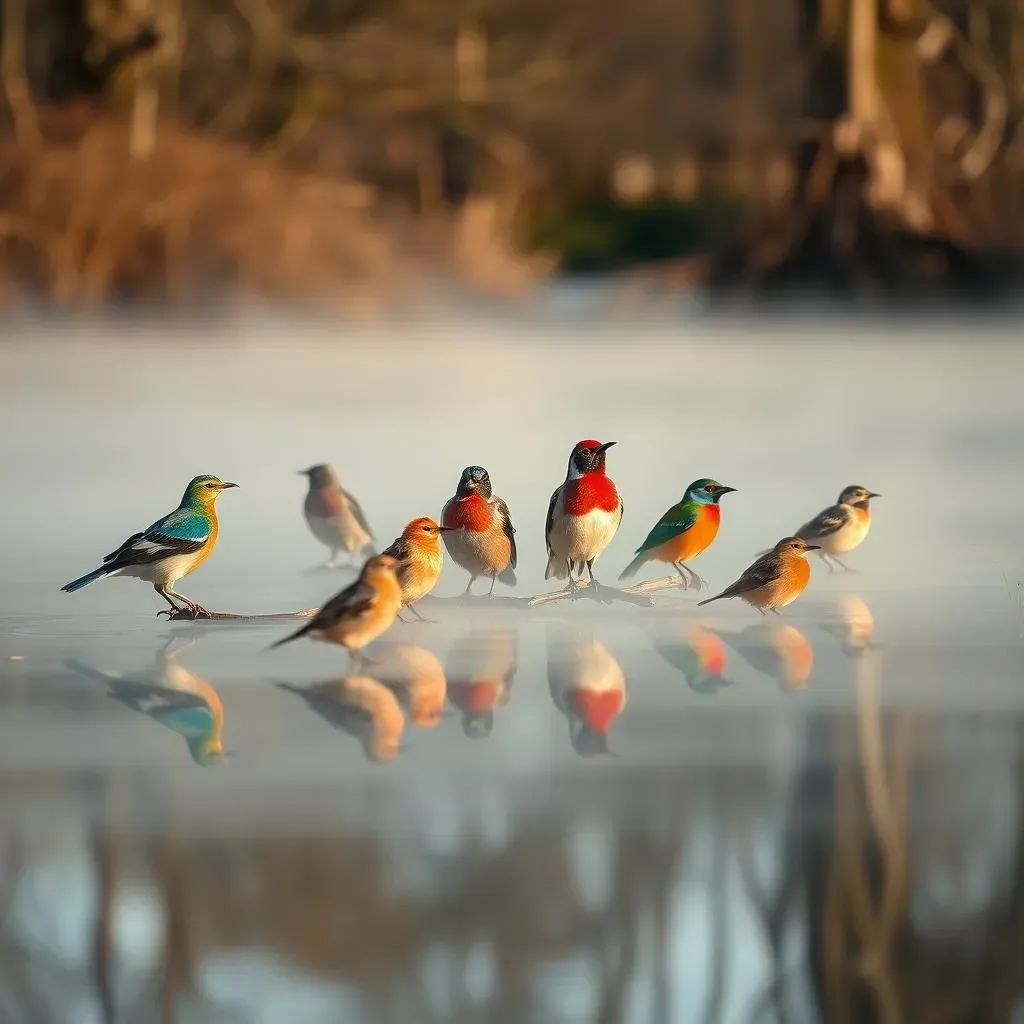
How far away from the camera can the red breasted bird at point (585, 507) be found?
147 inches

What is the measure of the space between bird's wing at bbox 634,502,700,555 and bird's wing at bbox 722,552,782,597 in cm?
26

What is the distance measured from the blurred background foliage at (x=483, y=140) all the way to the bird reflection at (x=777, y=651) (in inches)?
322

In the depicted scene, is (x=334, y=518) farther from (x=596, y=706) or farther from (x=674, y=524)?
(x=596, y=706)

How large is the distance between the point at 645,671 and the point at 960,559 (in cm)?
Result: 130

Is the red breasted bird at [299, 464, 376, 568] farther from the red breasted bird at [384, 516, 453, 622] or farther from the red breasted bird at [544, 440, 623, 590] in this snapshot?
the red breasted bird at [384, 516, 453, 622]

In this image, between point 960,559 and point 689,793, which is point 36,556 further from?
point 689,793

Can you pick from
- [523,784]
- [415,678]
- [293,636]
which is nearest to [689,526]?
[415,678]

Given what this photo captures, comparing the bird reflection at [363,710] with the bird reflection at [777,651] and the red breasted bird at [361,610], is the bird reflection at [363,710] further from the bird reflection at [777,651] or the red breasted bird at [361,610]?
the bird reflection at [777,651]

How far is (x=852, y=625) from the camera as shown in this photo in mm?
3604

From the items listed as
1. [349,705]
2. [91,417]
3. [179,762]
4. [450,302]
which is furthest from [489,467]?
[450,302]

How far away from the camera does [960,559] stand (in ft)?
13.9

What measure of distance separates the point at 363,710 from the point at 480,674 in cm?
34

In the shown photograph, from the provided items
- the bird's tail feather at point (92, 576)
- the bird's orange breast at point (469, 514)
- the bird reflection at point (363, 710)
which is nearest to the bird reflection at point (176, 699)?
the bird reflection at point (363, 710)

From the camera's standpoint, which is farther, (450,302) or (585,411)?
(450,302)
